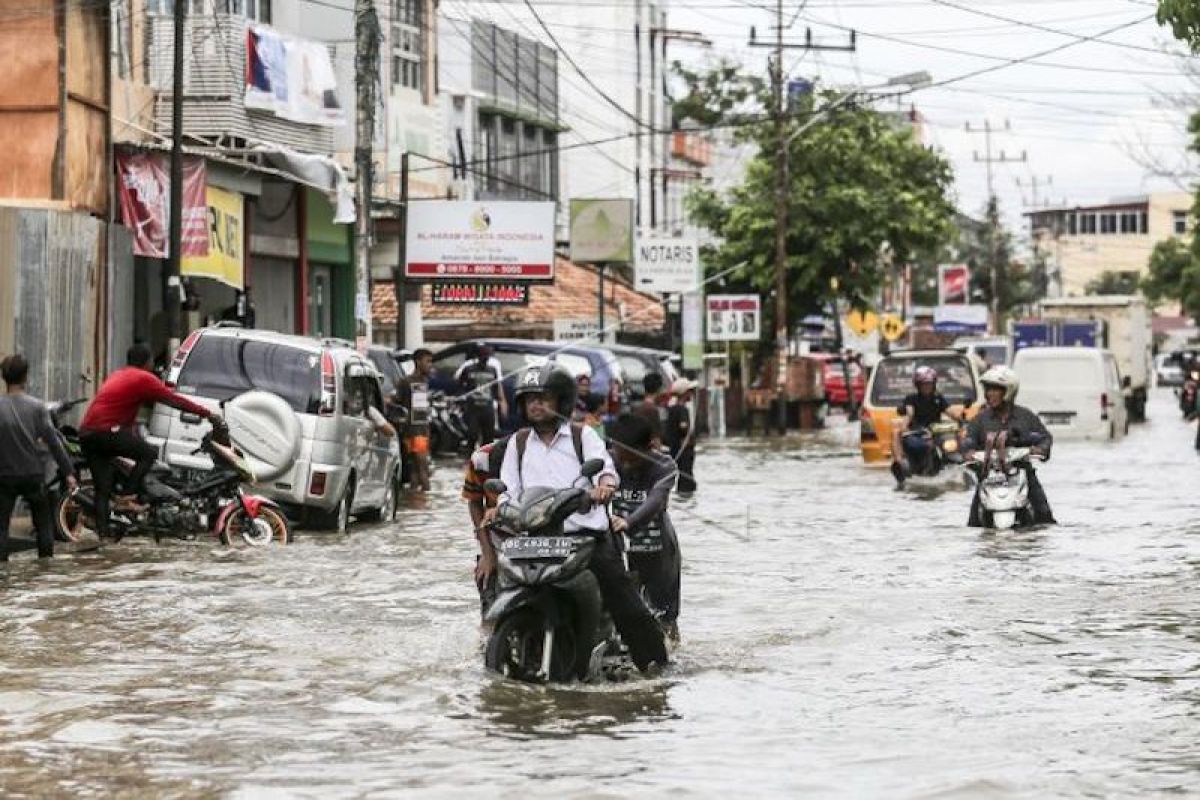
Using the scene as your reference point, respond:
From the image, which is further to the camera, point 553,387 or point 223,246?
point 223,246

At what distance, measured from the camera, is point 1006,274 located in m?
128

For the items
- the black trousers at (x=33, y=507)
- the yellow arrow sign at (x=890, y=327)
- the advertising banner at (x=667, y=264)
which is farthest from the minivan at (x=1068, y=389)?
the yellow arrow sign at (x=890, y=327)

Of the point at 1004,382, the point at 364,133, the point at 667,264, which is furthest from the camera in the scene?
the point at 667,264

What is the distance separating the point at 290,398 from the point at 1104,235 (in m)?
143

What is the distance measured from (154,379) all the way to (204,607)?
504cm

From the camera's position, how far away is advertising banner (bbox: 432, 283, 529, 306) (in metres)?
50.0

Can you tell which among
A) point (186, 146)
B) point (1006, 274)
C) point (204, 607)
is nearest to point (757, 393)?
point (186, 146)

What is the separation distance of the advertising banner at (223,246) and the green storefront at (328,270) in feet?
20.1

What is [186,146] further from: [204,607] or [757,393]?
[757,393]

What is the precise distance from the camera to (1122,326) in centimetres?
6694

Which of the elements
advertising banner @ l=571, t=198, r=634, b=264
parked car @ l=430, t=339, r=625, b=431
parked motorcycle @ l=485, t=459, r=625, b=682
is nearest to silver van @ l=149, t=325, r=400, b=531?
parked motorcycle @ l=485, t=459, r=625, b=682

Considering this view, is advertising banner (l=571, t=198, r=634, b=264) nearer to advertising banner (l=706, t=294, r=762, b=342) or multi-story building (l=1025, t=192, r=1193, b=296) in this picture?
advertising banner (l=706, t=294, r=762, b=342)

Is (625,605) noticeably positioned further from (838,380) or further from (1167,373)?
(1167,373)

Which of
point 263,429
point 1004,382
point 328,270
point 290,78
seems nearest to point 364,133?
point 290,78
